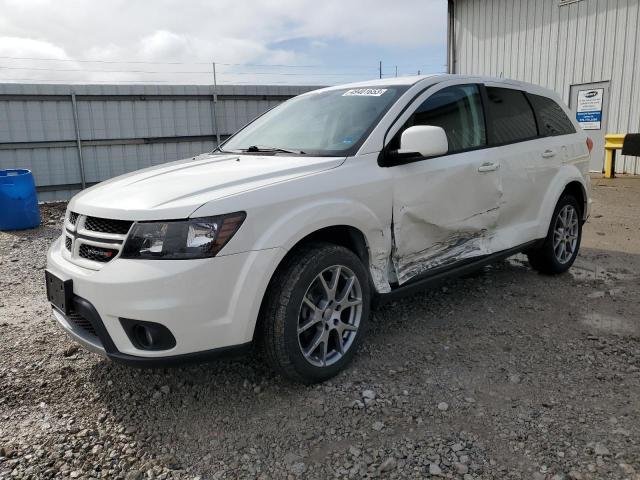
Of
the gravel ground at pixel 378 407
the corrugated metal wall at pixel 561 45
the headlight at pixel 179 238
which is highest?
the corrugated metal wall at pixel 561 45

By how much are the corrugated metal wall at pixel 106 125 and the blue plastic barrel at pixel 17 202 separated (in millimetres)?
2710

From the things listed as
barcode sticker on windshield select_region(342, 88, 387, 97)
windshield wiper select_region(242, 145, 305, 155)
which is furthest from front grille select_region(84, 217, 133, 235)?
barcode sticker on windshield select_region(342, 88, 387, 97)

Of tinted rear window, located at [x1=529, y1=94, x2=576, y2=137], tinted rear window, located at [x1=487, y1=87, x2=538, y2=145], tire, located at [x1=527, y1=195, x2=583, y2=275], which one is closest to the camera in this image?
tinted rear window, located at [x1=487, y1=87, x2=538, y2=145]

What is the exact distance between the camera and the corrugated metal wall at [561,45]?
38.1 feet

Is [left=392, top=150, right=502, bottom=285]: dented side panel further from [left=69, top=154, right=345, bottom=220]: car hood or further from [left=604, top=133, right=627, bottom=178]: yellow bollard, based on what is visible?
[left=604, top=133, right=627, bottom=178]: yellow bollard

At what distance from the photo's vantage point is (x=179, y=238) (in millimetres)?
2447

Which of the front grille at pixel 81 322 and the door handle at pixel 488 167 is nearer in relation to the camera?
the front grille at pixel 81 322

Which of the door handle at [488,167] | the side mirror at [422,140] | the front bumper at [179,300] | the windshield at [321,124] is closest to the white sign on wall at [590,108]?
the door handle at [488,167]

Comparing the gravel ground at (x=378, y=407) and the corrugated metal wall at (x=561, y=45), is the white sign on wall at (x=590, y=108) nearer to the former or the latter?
the corrugated metal wall at (x=561, y=45)

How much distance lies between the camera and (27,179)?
793 cm

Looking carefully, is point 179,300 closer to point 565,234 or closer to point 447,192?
point 447,192

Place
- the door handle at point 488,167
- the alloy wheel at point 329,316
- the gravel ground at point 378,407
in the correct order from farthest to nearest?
the door handle at point 488,167 < the alloy wheel at point 329,316 < the gravel ground at point 378,407

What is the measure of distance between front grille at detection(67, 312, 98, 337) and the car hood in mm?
521

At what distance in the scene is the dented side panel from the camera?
3.31m
